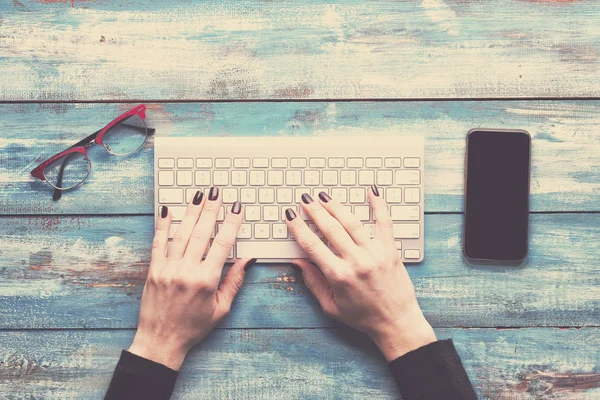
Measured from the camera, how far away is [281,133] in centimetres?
106

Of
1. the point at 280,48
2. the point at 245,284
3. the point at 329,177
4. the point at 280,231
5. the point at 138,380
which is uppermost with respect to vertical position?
the point at 280,48

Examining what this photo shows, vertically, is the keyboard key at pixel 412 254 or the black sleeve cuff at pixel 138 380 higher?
the keyboard key at pixel 412 254

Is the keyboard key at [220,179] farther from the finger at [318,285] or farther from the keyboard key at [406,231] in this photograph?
the keyboard key at [406,231]

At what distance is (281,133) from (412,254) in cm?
34

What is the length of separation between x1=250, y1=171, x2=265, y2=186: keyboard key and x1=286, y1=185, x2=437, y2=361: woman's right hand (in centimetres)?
8

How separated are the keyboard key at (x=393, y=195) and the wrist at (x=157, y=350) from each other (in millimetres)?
473

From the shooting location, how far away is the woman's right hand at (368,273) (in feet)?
3.21

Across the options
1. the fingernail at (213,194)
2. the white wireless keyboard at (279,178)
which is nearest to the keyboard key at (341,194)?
the white wireless keyboard at (279,178)

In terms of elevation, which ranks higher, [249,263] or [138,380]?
[249,263]

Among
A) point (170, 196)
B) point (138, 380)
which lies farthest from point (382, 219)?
point (138, 380)

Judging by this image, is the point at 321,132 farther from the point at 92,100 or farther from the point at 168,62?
the point at 92,100

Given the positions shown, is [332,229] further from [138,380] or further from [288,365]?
[138,380]

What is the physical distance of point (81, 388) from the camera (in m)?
1.06

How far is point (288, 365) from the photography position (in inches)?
41.6
